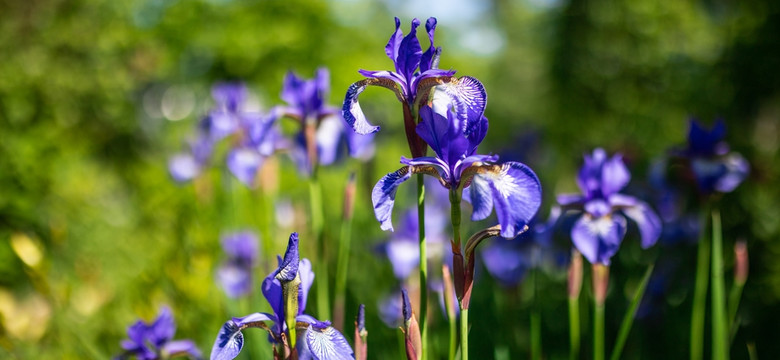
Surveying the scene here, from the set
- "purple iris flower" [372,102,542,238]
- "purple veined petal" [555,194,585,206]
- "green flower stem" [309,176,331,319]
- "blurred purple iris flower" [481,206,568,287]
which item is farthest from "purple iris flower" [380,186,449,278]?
"purple iris flower" [372,102,542,238]

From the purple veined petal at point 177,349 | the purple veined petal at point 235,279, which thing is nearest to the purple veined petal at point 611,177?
the purple veined petal at point 177,349

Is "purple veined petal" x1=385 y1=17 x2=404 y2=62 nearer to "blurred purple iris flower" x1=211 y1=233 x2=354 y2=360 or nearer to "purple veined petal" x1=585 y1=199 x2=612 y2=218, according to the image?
"blurred purple iris flower" x1=211 y1=233 x2=354 y2=360

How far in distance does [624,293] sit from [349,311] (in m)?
1.04

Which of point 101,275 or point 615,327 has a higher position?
point 101,275

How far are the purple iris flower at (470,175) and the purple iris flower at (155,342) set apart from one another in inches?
23.7

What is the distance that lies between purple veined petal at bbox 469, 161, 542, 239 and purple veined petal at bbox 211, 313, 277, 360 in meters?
0.39

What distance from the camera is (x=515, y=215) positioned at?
893mm

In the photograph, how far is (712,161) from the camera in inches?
69.9

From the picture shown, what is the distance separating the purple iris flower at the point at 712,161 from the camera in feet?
5.60

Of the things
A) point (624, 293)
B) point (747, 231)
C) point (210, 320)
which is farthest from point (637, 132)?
point (210, 320)

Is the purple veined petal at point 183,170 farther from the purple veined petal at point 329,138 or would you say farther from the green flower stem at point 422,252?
the green flower stem at point 422,252

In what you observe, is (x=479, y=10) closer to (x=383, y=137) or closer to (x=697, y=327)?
(x=383, y=137)

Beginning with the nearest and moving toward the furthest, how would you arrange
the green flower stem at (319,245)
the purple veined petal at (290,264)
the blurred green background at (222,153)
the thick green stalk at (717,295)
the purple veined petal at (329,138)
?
the purple veined petal at (290,264)
the thick green stalk at (717,295)
the green flower stem at (319,245)
the purple veined petal at (329,138)
the blurred green background at (222,153)

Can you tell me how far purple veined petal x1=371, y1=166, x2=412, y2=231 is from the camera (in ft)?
3.01
